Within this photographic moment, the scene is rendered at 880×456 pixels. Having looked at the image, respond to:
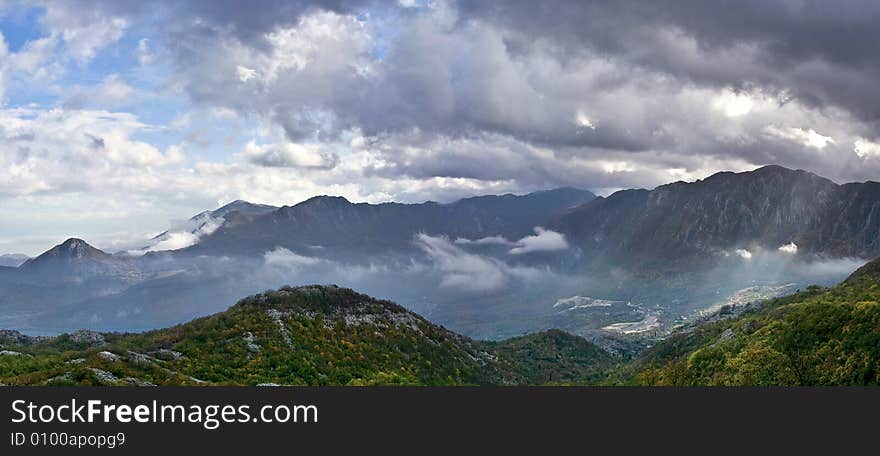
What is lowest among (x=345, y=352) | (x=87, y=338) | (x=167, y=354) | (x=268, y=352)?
(x=345, y=352)

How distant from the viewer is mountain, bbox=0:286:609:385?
328 feet

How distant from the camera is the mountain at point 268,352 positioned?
99.9 m

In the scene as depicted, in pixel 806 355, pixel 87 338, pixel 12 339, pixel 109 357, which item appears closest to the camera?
pixel 109 357

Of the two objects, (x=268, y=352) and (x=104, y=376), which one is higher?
(x=104, y=376)

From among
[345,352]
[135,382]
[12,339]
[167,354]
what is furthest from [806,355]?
[12,339]

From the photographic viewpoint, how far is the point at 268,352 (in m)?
138

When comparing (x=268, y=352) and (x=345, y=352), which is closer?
(x=268, y=352)

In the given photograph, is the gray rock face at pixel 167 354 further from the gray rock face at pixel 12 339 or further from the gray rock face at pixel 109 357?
the gray rock face at pixel 12 339

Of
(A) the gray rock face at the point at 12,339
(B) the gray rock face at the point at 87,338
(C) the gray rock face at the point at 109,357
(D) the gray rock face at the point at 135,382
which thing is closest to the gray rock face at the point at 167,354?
(C) the gray rock face at the point at 109,357

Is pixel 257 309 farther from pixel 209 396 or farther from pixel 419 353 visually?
pixel 209 396

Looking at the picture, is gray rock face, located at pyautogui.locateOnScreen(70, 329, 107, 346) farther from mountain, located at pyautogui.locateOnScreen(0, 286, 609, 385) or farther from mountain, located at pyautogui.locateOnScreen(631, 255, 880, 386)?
mountain, located at pyautogui.locateOnScreen(631, 255, 880, 386)

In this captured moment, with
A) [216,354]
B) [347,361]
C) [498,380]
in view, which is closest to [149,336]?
[216,354]

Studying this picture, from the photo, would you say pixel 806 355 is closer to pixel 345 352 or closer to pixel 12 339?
pixel 345 352

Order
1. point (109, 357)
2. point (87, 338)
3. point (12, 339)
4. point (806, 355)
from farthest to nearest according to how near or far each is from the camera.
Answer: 1. point (12, 339)
2. point (87, 338)
3. point (806, 355)
4. point (109, 357)
